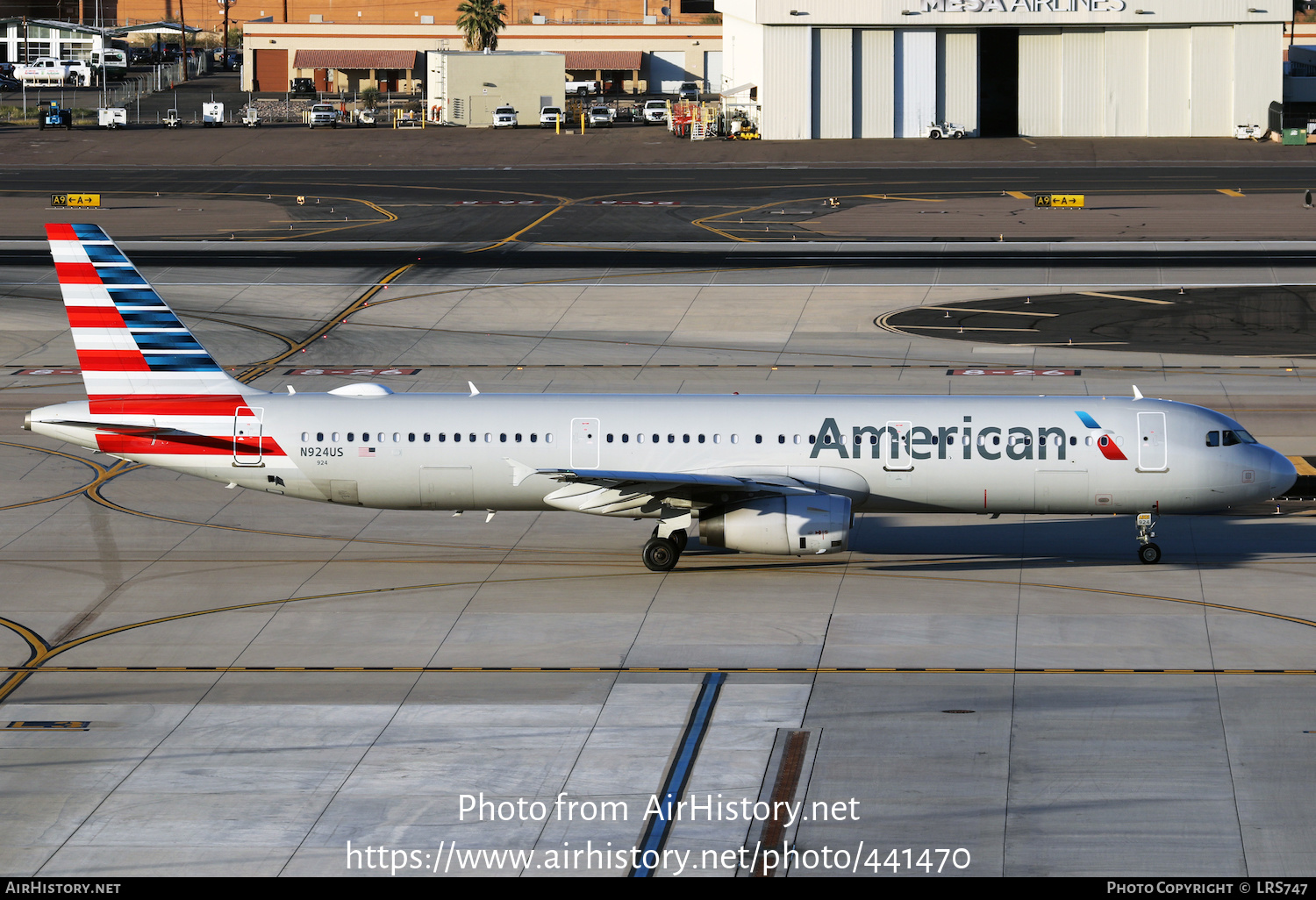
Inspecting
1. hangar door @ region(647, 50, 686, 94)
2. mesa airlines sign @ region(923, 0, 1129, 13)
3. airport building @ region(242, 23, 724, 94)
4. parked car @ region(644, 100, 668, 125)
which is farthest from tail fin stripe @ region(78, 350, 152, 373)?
hangar door @ region(647, 50, 686, 94)

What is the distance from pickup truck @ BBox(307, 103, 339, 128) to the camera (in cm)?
14200

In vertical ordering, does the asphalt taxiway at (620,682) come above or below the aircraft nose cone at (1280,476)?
below

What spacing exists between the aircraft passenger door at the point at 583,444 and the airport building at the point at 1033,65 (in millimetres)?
95093

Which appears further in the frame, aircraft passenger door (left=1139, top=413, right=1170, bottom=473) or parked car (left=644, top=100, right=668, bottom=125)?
parked car (left=644, top=100, right=668, bottom=125)

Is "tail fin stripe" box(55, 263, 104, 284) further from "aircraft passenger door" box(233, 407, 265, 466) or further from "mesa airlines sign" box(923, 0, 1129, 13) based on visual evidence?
"mesa airlines sign" box(923, 0, 1129, 13)

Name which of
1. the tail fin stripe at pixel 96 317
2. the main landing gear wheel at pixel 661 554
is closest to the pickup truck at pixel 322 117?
the tail fin stripe at pixel 96 317

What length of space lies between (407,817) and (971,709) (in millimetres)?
10641

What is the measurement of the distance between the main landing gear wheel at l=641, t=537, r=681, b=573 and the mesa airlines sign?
98193 millimetres

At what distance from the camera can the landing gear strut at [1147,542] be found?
1464 inches

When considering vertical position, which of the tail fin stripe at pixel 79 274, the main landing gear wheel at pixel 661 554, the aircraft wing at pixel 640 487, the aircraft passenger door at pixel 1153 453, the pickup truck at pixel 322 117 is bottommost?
the main landing gear wheel at pixel 661 554

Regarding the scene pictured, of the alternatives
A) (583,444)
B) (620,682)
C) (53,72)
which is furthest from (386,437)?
(53,72)

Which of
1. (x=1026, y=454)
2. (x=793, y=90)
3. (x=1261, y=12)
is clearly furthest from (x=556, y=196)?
(x=1026, y=454)

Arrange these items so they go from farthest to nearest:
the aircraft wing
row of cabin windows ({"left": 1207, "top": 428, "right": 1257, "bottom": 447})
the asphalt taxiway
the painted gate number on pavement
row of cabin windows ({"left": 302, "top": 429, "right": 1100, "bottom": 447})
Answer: the painted gate number on pavement, row of cabin windows ({"left": 1207, "top": 428, "right": 1257, "bottom": 447}), row of cabin windows ({"left": 302, "top": 429, "right": 1100, "bottom": 447}), the aircraft wing, the asphalt taxiway

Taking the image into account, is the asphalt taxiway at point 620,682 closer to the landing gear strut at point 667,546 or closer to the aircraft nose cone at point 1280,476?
the landing gear strut at point 667,546
